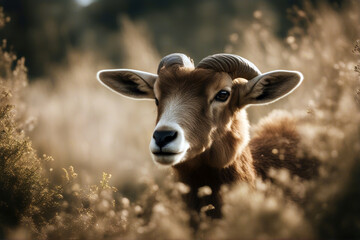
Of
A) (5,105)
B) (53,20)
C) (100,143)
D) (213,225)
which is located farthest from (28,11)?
(213,225)

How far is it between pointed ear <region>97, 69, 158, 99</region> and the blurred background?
0.37 meters

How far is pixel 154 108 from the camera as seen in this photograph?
11.1m

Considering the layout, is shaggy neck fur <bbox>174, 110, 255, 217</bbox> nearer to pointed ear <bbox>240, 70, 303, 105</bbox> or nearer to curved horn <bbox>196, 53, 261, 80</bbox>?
pointed ear <bbox>240, 70, 303, 105</bbox>

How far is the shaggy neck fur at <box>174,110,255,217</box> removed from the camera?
4.52 metres

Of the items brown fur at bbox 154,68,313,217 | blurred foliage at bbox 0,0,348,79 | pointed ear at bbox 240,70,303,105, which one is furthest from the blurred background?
brown fur at bbox 154,68,313,217

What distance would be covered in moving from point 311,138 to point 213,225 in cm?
131

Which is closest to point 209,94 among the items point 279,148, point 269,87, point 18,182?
point 269,87

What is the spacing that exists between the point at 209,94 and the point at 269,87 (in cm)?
89

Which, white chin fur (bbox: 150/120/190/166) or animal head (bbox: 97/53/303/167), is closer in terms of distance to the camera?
white chin fur (bbox: 150/120/190/166)

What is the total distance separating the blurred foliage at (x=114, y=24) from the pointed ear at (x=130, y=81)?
70.9ft

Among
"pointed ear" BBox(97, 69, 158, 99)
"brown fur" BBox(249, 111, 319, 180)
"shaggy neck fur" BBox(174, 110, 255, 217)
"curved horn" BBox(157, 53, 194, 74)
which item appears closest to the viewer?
"shaggy neck fur" BBox(174, 110, 255, 217)

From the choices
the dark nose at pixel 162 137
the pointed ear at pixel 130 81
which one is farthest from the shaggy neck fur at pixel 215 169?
the pointed ear at pixel 130 81

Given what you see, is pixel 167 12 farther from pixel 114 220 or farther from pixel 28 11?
pixel 114 220

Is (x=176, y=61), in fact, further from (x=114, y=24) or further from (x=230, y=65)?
(x=114, y=24)
